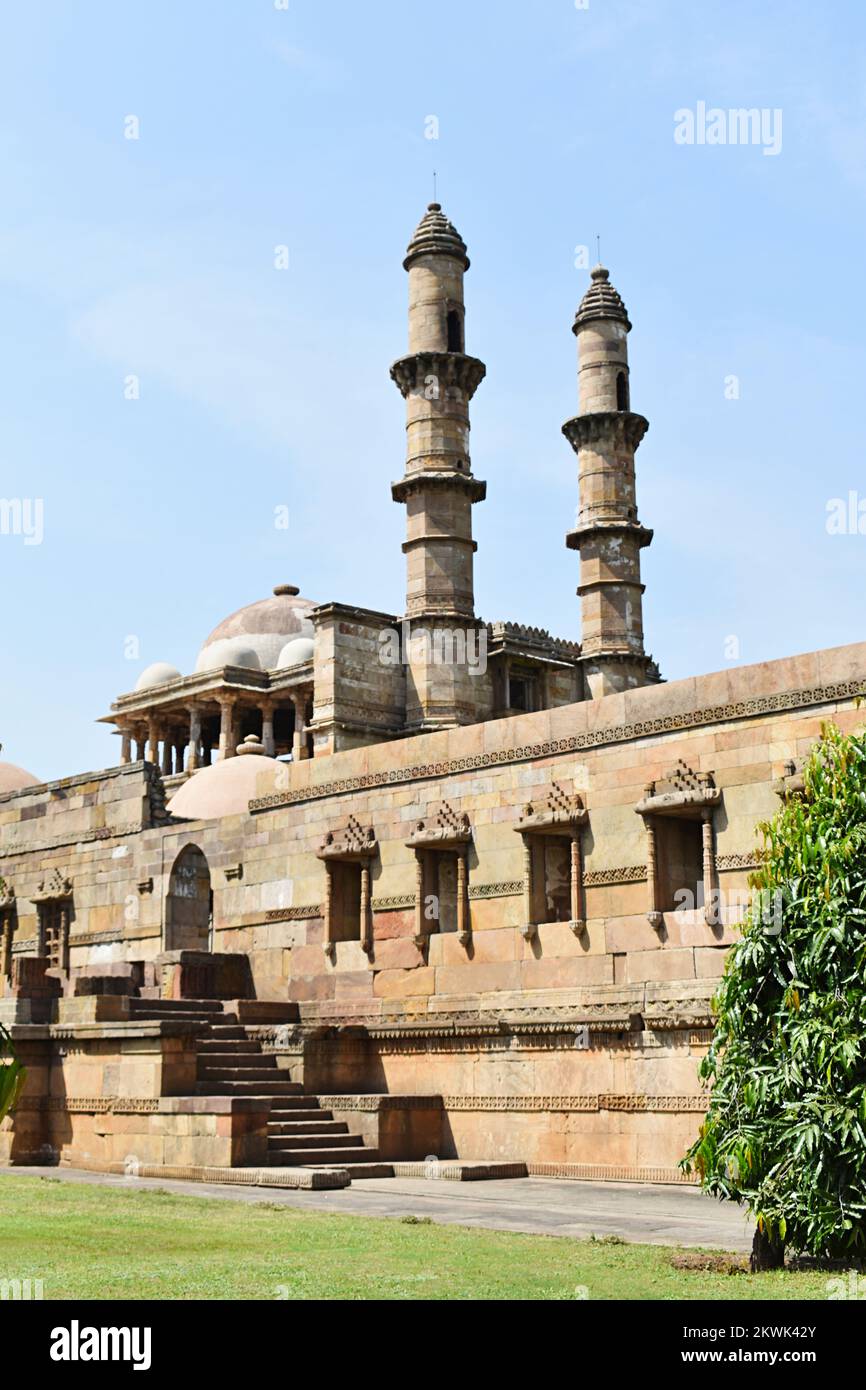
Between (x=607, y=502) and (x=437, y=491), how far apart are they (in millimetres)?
3476

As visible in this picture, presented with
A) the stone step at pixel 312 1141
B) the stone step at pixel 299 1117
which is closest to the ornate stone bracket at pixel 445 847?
the stone step at pixel 299 1117

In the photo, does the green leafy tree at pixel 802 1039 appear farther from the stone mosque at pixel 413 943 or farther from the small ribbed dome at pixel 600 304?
the small ribbed dome at pixel 600 304

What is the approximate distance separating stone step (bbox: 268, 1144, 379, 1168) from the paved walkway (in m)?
0.65

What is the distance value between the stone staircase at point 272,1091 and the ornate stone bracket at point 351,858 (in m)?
1.71

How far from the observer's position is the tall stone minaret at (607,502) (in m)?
28.8

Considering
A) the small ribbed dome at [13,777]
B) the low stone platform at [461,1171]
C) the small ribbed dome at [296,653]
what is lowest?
the low stone platform at [461,1171]

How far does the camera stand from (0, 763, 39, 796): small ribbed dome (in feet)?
150

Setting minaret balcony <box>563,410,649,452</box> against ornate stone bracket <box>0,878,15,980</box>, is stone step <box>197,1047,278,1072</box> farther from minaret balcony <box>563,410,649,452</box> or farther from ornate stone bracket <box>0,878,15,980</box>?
minaret balcony <box>563,410,649,452</box>

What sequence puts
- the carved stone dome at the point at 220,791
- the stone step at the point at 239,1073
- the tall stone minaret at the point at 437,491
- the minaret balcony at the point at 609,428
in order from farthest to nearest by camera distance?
1. the minaret balcony at the point at 609,428
2. the tall stone minaret at the point at 437,491
3. the carved stone dome at the point at 220,791
4. the stone step at the point at 239,1073

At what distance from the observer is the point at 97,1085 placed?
51.9 feet

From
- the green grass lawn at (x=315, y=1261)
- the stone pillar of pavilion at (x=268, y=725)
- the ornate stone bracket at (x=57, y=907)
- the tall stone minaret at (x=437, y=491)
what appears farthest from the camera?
the stone pillar of pavilion at (x=268, y=725)

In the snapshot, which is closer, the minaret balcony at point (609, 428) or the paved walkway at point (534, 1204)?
the paved walkway at point (534, 1204)

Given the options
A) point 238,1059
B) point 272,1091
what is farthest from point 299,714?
point 272,1091

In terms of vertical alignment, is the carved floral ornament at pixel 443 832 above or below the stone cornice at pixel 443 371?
below
